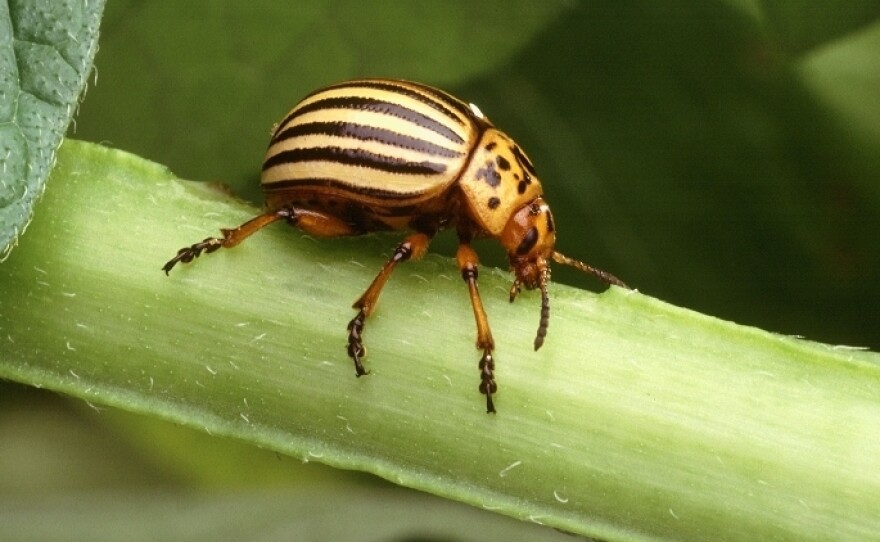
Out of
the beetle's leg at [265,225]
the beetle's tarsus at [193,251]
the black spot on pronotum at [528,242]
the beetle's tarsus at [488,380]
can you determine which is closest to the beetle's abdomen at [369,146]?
the beetle's leg at [265,225]

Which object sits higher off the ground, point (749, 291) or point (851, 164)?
point (851, 164)

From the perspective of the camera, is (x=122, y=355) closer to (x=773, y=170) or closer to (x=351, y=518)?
(x=351, y=518)

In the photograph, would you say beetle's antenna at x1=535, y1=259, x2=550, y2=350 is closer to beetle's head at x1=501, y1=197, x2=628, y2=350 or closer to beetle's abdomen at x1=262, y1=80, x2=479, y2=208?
beetle's head at x1=501, y1=197, x2=628, y2=350

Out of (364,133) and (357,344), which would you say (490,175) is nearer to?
(364,133)

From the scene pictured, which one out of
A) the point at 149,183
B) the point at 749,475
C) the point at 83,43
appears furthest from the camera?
the point at 149,183

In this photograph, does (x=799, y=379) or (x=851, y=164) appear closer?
(x=799, y=379)

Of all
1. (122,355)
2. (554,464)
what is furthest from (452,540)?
(122,355)
